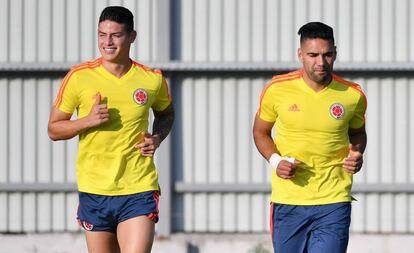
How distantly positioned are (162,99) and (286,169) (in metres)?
1.03

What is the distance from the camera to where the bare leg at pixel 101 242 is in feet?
28.7

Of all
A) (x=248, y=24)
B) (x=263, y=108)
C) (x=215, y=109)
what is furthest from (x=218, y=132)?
(x=263, y=108)

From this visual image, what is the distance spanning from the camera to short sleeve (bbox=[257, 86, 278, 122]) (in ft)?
29.0

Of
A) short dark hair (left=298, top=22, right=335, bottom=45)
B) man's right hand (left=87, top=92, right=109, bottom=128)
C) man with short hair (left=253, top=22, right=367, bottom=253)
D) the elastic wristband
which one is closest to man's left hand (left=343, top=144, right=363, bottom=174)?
man with short hair (left=253, top=22, right=367, bottom=253)

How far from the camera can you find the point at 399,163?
1331cm

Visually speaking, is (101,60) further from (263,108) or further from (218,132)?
(218,132)

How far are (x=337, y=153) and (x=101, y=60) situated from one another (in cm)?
159

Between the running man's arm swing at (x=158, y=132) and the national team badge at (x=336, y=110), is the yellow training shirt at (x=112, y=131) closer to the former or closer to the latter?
the running man's arm swing at (x=158, y=132)

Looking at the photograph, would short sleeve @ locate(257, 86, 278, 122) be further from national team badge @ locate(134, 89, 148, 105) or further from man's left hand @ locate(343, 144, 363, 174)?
national team badge @ locate(134, 89, 148, 105)

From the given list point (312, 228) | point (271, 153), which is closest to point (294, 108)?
point (271, 153)

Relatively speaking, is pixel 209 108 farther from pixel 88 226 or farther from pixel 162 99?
pixel 88 226

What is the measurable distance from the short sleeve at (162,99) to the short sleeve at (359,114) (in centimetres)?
119

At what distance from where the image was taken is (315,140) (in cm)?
865

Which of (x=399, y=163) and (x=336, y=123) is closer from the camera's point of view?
(x=336, y=123)
